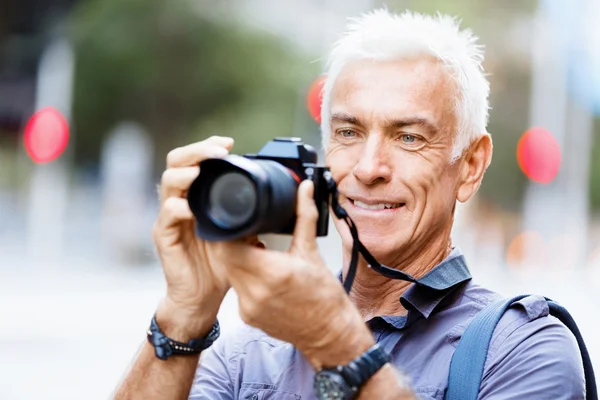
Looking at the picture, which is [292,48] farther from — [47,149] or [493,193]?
[47,149]

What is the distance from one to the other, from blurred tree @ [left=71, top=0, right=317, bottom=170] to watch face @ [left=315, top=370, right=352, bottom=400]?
2099 centimetres

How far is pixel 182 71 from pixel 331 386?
2275 cm

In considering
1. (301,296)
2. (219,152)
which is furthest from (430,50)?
(301,296)

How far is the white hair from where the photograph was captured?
2227mm

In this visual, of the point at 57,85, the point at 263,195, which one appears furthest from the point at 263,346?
the point at 57,85

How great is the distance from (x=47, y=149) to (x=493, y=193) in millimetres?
18649

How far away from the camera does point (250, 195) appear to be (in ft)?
5.47

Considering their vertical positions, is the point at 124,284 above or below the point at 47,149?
below

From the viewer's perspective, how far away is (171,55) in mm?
23828

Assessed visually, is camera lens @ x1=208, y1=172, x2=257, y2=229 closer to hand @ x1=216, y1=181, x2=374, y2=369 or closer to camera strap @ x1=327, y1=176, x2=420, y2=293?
hand @ x1=216, y1=181, x2=374, y2=369

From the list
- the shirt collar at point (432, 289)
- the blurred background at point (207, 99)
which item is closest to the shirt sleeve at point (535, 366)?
the shirt collar at point (432, 289)

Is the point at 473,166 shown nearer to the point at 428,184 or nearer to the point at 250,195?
the point at 428,184

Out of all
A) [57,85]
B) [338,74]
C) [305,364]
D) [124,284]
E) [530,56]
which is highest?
[530,56]

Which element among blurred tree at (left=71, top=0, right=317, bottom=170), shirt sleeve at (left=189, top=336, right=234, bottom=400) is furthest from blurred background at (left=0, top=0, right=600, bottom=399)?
shirt sleeve at (left=189, top=336, right=234, bottom=400)
